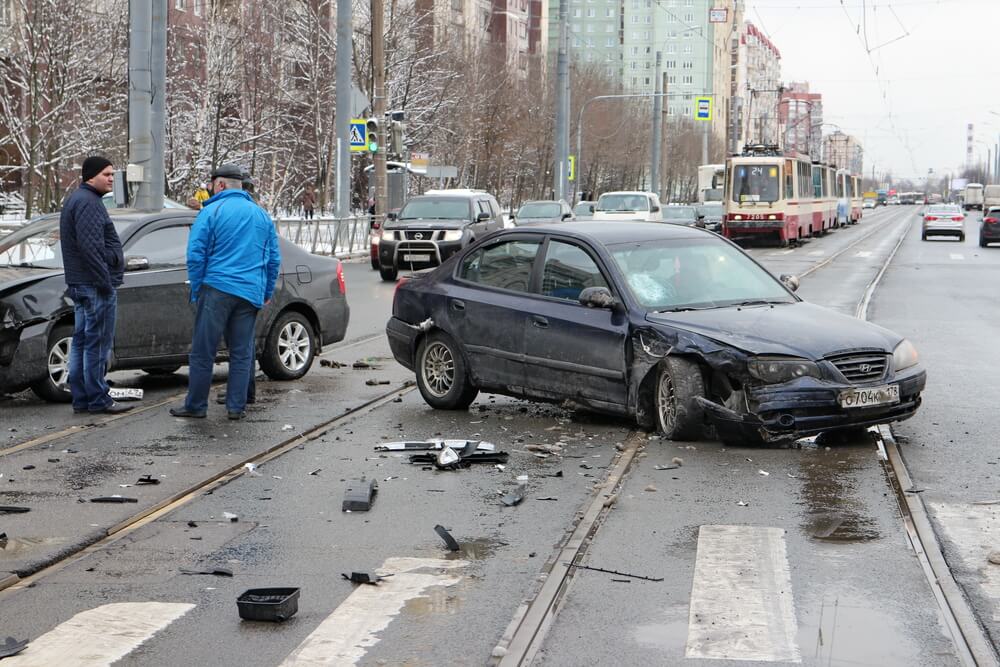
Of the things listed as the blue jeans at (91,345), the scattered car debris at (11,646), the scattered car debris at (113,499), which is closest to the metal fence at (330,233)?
the blue jeans at (91,345)

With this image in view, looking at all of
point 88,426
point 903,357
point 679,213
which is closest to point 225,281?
point 88,426

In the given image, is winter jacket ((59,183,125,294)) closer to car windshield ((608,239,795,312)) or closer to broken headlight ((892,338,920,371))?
car windshield ((608,239,795,312))

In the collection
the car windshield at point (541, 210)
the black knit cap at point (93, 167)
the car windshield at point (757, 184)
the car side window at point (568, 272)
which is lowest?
the car side window at point (568, 272)

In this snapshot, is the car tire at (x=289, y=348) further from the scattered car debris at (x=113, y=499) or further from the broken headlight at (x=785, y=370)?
the broken headlight at (x=785, y=370)

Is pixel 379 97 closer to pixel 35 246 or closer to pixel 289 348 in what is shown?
pixel 289 348

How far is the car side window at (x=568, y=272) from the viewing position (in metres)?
10.0

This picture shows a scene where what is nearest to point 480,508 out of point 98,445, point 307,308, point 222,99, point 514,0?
point 98,445

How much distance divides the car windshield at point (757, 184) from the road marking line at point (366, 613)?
40.7 m

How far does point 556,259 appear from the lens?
10.3 meters

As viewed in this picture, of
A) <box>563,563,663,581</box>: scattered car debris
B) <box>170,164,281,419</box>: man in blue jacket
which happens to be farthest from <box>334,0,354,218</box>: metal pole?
<box>563,563,663,581</box>: scattered car debris

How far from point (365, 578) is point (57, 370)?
603 cm

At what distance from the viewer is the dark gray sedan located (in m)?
10.9

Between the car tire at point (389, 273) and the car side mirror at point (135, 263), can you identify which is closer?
the car side mirror at point (135, 263)

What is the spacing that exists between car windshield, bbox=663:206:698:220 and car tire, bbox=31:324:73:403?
1444 inches
